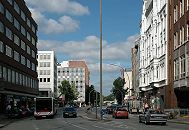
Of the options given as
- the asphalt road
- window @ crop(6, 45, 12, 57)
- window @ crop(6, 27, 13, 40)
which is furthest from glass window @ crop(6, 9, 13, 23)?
the asphalt road

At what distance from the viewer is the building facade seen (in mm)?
51125

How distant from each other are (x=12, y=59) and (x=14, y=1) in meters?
12.0

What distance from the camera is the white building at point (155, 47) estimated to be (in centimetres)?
6378

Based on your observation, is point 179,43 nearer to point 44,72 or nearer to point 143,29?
point 143,29

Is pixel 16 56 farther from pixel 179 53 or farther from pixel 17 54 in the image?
pixel 179 53

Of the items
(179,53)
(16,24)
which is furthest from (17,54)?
(179,53)

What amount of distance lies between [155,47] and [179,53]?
16707 millimetres

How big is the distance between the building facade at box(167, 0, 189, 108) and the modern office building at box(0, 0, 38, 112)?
2432cm

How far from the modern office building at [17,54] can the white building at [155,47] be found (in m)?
24.6

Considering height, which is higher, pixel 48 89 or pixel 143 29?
pixel 143 29

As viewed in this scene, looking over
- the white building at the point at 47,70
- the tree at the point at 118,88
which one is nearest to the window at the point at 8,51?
the tree at the point at 118,88

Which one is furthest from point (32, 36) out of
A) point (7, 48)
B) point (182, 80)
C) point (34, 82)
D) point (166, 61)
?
point (182, 80)

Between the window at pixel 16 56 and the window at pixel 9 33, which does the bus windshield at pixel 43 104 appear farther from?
Answer: the window at pixel 16 56

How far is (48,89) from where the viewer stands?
165 metres
